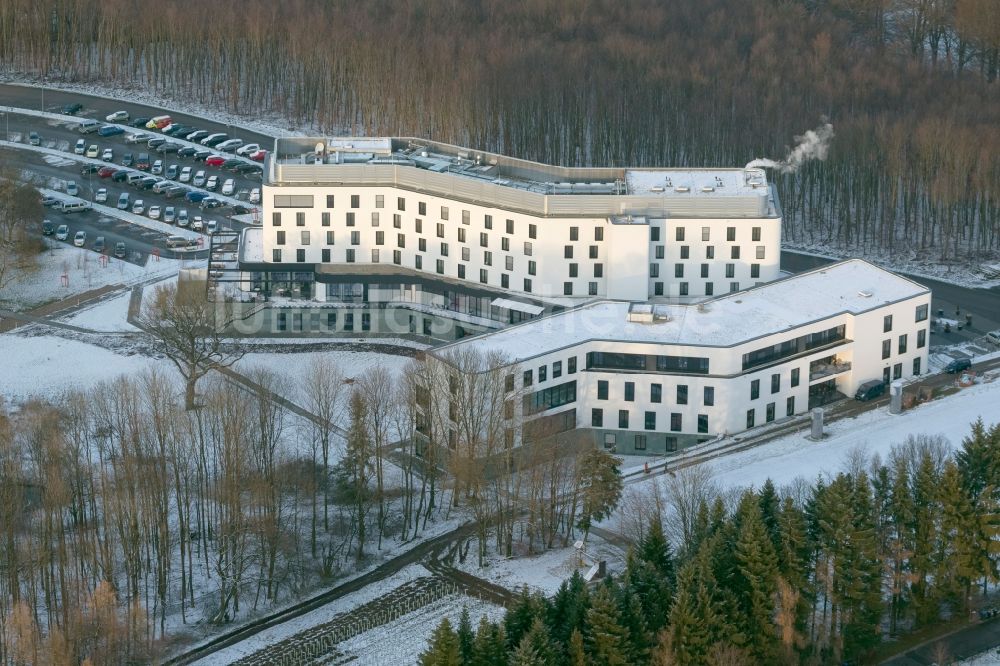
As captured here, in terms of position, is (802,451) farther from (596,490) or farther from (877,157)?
(877,157)

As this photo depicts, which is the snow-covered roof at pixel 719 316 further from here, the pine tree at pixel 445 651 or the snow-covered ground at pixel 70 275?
the snow-covered ground at pixel 70 275

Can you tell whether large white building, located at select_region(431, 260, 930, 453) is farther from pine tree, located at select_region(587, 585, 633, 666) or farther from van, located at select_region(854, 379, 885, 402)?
pine tree, located at select_region(587, 585, 633, 666)

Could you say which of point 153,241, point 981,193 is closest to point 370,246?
point 153,241

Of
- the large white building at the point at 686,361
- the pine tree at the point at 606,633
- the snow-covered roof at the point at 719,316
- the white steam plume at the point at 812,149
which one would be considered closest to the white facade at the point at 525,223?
the snow-covered roof at the point at 719,316

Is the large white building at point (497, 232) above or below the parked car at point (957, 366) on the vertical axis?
above

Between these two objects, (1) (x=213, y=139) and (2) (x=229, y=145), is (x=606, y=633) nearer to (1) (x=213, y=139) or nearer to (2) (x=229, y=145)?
(2) (x=229, y=145)

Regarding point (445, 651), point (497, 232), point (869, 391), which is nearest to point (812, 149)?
point (497, 232)
